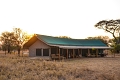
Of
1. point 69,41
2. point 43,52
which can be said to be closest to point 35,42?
point 43,52

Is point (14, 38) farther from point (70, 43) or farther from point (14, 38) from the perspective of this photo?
point (70, 43)

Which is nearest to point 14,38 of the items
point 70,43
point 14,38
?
point 14,38

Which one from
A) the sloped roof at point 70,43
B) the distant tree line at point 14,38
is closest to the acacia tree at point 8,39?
the distant tree line at point 14,38

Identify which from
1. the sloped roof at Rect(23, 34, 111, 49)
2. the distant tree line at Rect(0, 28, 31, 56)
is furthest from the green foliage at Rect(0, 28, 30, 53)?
the sloped roof at Rect(23, 34, 111, 49)

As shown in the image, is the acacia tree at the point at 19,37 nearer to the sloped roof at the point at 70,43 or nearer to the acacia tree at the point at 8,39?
the acacia tree at the point at 8,39

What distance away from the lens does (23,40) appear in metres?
44.4

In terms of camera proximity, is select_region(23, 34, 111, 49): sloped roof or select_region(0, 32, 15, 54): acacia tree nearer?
select_region(23, 34, 111, 49): sloped roof

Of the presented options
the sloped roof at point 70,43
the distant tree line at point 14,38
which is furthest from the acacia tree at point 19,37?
the sloped roof at point 70,43

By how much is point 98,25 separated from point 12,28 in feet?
74.0

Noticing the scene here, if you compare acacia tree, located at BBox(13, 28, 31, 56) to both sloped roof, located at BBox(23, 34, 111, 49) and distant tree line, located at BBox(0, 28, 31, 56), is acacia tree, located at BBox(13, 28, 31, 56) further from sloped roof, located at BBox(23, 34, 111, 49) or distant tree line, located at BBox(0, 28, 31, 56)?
sloped roof, located at BBox(23, 34, 111, 49)

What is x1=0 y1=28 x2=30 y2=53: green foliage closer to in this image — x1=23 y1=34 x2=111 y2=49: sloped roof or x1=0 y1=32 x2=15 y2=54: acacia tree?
x1=0 y1=32 x2=15 y2=54: acacia tree

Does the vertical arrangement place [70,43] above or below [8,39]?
below

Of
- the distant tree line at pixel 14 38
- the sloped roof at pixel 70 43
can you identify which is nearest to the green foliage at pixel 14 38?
the distant tree line at pixel 14 38

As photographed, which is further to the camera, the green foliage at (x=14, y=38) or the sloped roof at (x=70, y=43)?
the green foliage at (x=14, y=38)
